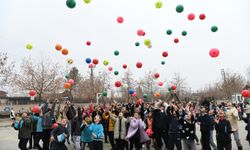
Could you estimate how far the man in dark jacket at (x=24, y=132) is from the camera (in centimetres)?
1045

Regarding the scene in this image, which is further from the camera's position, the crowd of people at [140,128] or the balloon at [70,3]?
the balloon at [70,3]

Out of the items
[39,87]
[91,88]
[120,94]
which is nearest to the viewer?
[39,87]

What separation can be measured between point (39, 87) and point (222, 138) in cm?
3081

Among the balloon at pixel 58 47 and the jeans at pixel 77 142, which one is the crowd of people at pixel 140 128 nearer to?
the jeans at pixel 77 142

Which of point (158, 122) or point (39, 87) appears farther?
point (39, 87)

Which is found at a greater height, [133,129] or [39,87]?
[39,87]

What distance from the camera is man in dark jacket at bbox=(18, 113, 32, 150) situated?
34.3ft

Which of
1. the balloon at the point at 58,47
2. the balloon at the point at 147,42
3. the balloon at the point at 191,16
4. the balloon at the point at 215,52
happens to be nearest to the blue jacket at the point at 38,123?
the balloon at the point at 58,47

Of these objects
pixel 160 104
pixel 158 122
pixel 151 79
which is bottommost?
pixel 158 122

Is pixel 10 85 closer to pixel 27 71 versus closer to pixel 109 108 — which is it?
pixel 27 71

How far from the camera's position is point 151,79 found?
Answer: 45.4 m

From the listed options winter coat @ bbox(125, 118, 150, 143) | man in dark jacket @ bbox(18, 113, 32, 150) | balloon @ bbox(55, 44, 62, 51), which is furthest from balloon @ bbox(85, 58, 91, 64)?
winter coat @ bbox(125, 118, 150, 143)

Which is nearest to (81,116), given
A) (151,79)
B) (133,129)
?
(133,129)

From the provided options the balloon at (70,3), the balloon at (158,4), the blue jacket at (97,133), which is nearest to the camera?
the blue jacket at (97,133)
